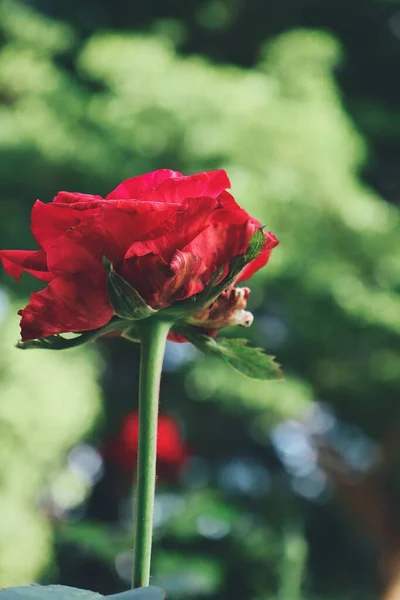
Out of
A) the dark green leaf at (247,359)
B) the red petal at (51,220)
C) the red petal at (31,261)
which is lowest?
the dark green leaf at (247,359)

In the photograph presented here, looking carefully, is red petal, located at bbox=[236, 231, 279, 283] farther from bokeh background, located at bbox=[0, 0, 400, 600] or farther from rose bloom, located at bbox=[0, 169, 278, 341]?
bokeh background, located at bbox=[0, 0, 400, 600]

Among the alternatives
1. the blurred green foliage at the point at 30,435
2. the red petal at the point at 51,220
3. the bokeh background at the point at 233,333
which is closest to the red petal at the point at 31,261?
the red petal at the point at 51,220

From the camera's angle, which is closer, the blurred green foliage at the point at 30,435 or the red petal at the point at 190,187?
the red petal at the point at 190,187

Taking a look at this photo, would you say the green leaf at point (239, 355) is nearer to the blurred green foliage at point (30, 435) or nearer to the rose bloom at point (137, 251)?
the rose bloom at point (137, 251)

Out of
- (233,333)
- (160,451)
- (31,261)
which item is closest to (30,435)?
(160,451)

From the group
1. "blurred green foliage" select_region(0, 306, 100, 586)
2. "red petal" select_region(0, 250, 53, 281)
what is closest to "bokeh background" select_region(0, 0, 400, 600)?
"blurred green foliage" select_region(0, 306, 100, 586)

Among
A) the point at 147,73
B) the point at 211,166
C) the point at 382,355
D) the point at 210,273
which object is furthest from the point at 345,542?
the point at 210,273

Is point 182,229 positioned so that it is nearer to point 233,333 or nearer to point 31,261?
point 31,261
